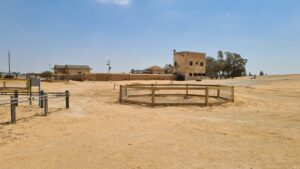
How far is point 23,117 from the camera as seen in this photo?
436 inches

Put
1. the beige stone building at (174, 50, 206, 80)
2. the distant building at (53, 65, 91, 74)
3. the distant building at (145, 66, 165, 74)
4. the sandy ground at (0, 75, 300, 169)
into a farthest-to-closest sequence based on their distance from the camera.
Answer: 1. the distant building at (145, 66, 165, 74)
2. the distant building at (53, 65, 91, 74)
3. the beige stone building at (174, 50, 206, 80)
4. the sandy ground at (0, 75, 300, 169)

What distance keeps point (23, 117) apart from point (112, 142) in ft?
17.6

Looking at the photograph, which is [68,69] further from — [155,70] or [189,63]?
[189,63]

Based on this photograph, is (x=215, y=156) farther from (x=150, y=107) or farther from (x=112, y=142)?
(x=150, y=107)

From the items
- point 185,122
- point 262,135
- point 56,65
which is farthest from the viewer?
point 56,65

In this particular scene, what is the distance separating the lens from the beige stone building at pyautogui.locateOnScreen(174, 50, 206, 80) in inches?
2955

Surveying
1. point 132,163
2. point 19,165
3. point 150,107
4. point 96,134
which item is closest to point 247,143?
point 132,163

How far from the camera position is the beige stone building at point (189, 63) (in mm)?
75062

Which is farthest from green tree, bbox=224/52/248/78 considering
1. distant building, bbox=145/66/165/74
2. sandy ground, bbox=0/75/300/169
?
sandy ground, bbox=0/75/300/169

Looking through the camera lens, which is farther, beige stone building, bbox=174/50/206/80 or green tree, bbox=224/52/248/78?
green tree, bbox=224/52/248/78

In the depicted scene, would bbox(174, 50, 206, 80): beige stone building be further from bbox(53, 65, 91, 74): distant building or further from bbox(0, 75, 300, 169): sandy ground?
bbox(0, 75, 300, 169): sandy ground

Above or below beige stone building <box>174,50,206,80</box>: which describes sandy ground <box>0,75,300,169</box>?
below

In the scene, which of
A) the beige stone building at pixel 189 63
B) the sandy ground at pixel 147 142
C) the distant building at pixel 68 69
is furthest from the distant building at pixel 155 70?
the sandy ground at pixel 147 142

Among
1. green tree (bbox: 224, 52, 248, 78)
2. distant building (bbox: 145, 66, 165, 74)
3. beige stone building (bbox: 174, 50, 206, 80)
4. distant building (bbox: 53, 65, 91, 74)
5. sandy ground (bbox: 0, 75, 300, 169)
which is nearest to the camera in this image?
sandy ground (bbox: 0, 75, 300, 169)
